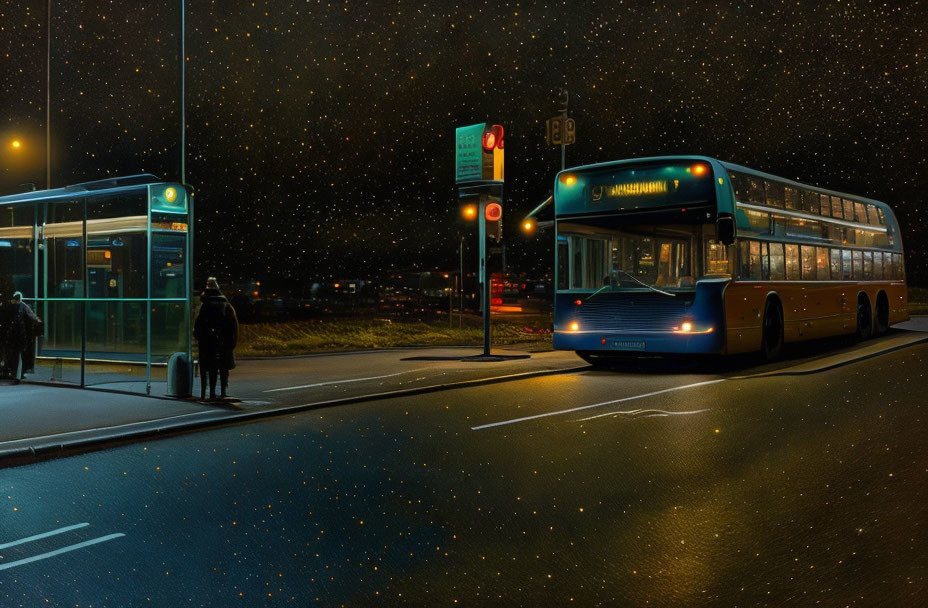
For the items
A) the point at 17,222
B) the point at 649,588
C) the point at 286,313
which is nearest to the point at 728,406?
the point at 649,588

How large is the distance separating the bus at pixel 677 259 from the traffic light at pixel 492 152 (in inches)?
128

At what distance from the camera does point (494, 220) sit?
19281 mm

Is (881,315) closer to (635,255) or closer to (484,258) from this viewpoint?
(635,255)

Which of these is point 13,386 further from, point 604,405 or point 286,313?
point 286,313

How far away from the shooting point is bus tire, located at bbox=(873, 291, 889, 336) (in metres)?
23.6

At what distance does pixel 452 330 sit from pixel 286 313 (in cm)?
1046

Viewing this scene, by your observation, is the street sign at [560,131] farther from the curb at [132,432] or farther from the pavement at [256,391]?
the curb at [132,432]

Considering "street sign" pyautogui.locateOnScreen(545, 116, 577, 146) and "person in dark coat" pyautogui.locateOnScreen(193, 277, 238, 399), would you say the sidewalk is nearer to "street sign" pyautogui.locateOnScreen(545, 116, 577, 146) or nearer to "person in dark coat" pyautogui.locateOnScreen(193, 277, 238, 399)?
"person in dark coat" pyautogui.locateOnScreen(193, 277, 238, 399)

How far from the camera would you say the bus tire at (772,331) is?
55.9ft

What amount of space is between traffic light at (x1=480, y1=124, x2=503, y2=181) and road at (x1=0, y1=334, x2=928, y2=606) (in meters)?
9.59

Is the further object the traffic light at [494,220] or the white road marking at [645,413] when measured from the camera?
the traffic light at [494,220]

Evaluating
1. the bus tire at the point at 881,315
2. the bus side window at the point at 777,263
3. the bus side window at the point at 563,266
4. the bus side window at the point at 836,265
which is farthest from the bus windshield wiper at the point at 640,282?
the bus tire at the point at 881,315

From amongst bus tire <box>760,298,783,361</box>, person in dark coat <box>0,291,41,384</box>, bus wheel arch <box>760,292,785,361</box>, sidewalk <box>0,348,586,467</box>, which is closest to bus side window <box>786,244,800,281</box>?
bus wheel arch <box>760,292,785,361</box>

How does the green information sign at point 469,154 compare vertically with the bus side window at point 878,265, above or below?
above
